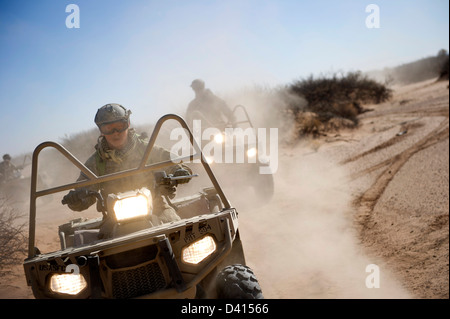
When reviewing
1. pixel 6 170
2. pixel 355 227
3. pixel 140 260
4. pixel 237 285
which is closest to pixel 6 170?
pixel 6 170

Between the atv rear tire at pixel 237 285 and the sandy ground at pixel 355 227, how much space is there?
1461 mm

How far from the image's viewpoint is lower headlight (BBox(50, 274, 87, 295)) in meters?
2.28

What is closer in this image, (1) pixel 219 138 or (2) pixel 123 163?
(2) pixel 123 163

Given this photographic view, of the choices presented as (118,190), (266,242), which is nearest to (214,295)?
(118,190)

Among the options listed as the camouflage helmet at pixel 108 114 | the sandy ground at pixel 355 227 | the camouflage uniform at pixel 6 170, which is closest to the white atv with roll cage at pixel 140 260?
the camouflage helmet at pixel 108 114

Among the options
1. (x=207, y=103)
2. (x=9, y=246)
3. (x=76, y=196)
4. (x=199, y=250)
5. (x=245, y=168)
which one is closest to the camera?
(x=199, y=250)

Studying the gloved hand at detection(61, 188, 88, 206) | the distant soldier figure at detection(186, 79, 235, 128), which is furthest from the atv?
the gloved hand at detection(61, 188, 88, 206)

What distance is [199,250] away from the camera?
8.25 ft

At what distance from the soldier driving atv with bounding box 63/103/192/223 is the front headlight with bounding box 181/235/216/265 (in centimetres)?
68

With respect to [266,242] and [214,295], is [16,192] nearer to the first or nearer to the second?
[266,242]

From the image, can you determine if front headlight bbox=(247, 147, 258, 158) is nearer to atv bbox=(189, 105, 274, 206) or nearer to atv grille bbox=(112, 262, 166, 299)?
atv bbox=(189, 105, 274, 206)

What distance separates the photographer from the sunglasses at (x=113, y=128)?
3539mm

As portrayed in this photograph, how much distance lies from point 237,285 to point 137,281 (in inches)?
26.7

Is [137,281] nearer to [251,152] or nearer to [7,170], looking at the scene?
[251,152]
